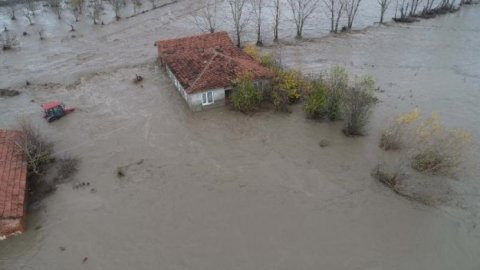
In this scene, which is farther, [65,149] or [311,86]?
[311,86]

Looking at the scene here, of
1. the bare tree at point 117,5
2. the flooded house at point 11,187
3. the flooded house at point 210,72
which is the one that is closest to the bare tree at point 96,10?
the bare tree at point 117,5

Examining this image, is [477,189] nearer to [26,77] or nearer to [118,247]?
[118,247]

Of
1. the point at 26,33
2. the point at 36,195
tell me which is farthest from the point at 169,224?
the point at 26,33

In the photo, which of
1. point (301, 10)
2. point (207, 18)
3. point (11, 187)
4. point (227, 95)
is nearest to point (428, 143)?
point (227, 95)

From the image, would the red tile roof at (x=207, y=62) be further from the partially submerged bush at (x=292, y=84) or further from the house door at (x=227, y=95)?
the house door at (x=227, y=95)

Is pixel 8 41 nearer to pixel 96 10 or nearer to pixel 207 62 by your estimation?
pixel 96 10

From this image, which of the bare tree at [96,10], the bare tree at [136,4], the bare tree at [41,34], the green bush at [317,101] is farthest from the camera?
the bare tree at [136,4]
